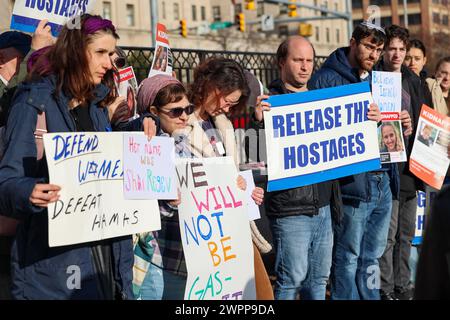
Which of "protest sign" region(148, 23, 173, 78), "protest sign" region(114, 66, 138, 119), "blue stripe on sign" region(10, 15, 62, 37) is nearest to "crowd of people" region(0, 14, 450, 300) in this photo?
"blue stripe on sign" region(10, 15, 62, 37)

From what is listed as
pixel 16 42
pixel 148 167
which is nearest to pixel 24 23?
pixel 16 42

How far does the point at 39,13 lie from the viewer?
6.18 m

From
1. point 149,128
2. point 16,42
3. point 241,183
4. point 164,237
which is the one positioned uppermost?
point 16,42

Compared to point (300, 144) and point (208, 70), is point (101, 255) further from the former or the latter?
point (300, 144)

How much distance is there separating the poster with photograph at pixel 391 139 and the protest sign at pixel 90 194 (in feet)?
7.88

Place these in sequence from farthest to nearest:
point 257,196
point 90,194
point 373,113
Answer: point 373,113 < point 257,196 < point 90,194

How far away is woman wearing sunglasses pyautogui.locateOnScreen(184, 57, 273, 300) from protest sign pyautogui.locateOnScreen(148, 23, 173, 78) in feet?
5.96

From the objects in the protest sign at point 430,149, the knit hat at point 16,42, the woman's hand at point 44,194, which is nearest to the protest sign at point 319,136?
the protest sign at point 430,149

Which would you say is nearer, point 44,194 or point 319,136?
point 44,194

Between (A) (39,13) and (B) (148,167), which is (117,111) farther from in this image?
(A) (39,13)

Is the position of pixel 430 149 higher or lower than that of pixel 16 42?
lower

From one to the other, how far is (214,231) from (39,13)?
2.10 meters

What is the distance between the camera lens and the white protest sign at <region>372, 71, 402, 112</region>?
641 centimetres
